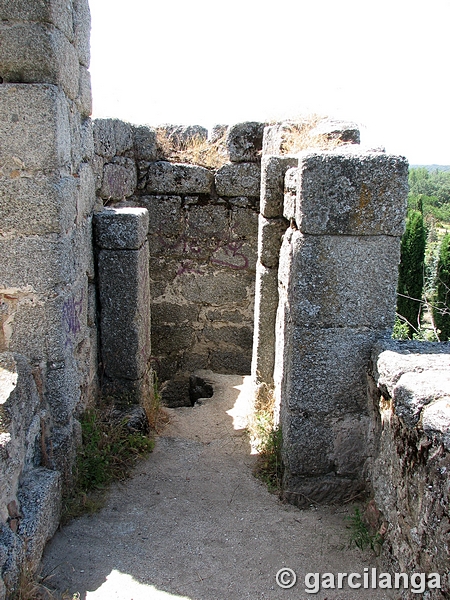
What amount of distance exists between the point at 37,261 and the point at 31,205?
11.5 inches

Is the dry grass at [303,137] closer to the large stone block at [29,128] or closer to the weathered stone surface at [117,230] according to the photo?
the weathered stone surface at [117,230]

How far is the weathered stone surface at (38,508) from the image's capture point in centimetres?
244

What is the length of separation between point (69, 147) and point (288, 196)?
1.46 metres

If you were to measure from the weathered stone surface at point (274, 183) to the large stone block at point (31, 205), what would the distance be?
178 centimetres

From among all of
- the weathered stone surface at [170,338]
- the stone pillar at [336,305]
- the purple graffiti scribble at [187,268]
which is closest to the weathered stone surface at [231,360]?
the weathered stone surface at [170,338]

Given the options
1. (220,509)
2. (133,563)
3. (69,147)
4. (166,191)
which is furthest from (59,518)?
(166,191)

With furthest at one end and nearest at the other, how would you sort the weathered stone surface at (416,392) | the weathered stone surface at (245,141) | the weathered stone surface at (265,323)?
the weathered stone surface at (245,141)
the weathered stone surface at (265,323)
the weathered stone surface at (416,392)

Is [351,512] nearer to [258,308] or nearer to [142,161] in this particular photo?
[258,308]

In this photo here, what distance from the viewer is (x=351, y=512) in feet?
9.98

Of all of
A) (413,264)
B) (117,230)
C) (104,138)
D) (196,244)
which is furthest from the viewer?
(413,264)

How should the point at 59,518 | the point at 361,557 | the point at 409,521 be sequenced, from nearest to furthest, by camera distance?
the point at 409,521
the point at 361,557
the point at 59,518

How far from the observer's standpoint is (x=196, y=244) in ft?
18.8
